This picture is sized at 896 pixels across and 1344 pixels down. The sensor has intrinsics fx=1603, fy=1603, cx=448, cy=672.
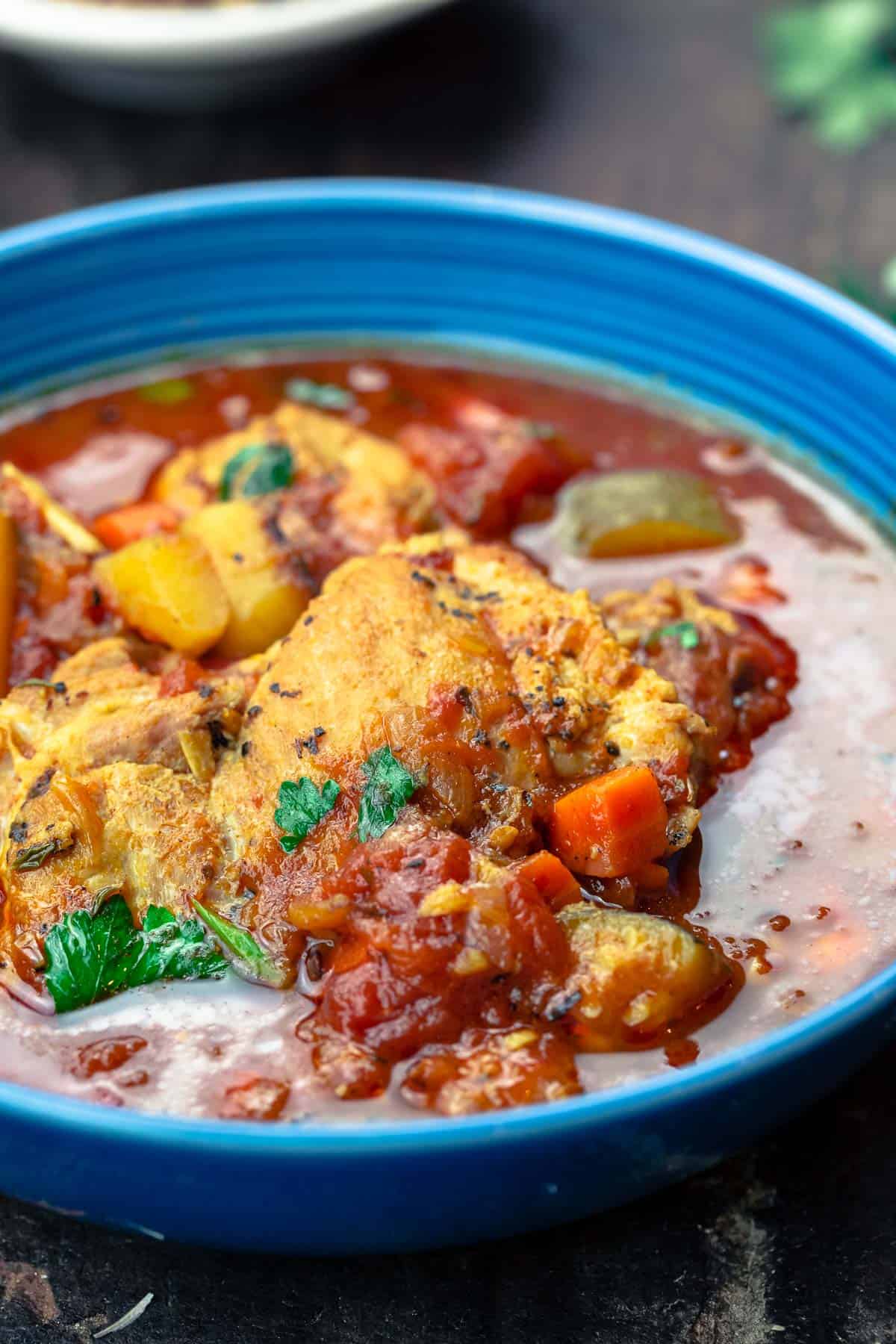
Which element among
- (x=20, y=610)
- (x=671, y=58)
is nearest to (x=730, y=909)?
(x=20, y=610)

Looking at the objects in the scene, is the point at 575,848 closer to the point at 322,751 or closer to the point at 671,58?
the point at 322,751

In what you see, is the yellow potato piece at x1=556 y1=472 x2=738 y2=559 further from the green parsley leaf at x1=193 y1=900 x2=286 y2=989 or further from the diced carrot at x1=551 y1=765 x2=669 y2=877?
the green parsley leaf at x1=193 y1=900 x2=286 y2=989

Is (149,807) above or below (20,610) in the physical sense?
below

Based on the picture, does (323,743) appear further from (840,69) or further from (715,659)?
(840,69)

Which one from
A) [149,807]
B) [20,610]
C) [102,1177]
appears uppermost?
[20,610]

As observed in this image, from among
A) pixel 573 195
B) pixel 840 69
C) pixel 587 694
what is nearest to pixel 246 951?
pixel 587 694

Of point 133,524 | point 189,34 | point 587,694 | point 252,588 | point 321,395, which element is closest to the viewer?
point 587,694

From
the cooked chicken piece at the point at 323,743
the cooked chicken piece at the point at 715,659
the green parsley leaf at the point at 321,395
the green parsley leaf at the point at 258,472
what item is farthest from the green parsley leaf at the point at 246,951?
the green parsley leaf at the point at 321,395
